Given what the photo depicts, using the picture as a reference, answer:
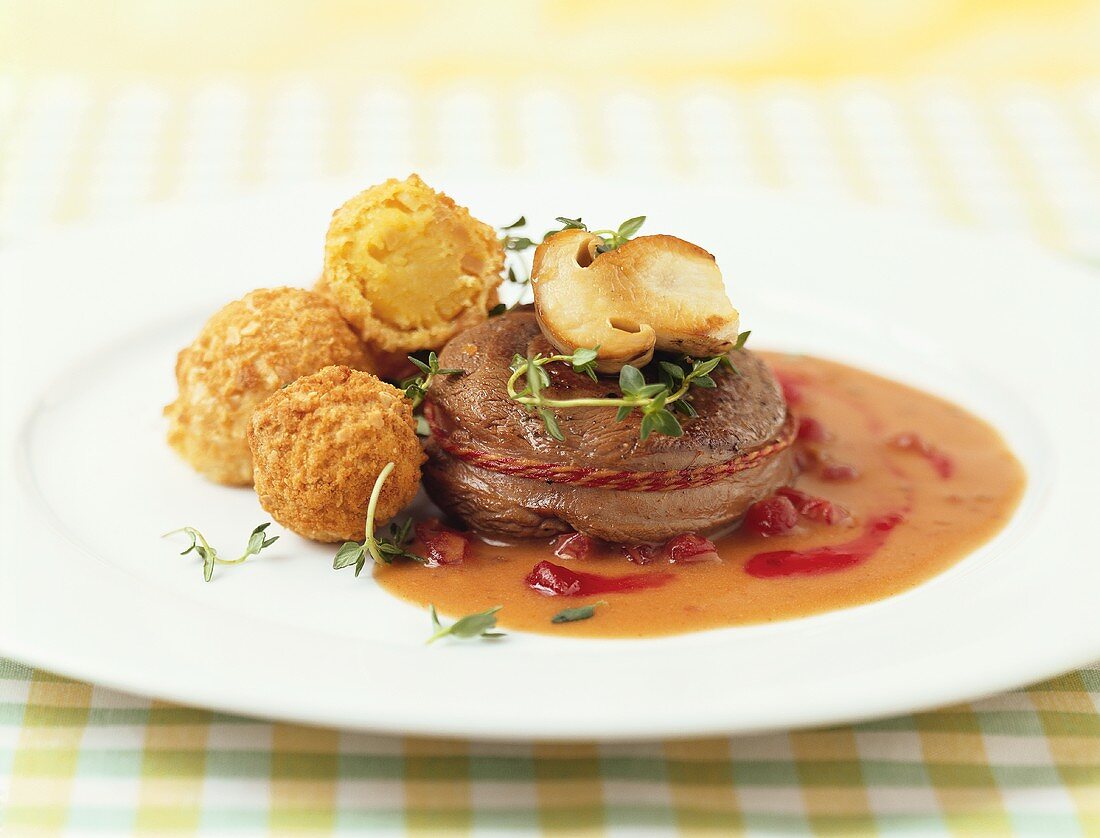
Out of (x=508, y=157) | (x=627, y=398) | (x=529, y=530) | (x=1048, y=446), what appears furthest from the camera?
(x=508, y=157)

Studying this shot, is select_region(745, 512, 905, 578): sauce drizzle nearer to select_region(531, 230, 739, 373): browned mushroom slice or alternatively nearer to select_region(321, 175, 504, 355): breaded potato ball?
select_region(531, 230, 739, 373): browned mushroom slice

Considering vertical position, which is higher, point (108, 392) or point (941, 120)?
point (941, 120)

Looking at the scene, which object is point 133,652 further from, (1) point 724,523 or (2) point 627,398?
(1) point 724,523

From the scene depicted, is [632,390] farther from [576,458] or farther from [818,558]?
[818,558]

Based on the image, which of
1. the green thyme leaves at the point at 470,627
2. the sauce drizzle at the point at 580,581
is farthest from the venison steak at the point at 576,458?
the green thyme leaves at the point at 470,627

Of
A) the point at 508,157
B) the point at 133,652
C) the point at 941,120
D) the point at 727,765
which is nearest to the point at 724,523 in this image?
the point at 727,765

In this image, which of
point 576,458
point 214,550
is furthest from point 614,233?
point 214,550

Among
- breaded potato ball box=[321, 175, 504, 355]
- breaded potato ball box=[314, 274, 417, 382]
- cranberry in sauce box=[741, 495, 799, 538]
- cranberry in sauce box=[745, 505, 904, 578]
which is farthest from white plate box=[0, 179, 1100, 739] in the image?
breaded potato ball box=[321, 175, 504, 355]
